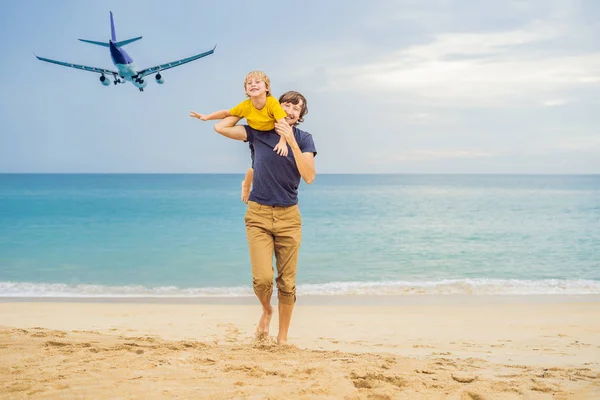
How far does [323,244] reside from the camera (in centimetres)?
1900

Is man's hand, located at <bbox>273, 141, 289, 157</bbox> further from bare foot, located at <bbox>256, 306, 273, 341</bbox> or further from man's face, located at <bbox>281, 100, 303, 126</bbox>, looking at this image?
bare foot, located at <bbox>256, 306, 273, 341</bbox>

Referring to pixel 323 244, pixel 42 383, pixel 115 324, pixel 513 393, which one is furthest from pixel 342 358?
pixel 323 244

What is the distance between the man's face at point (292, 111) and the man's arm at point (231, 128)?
1.07 feet

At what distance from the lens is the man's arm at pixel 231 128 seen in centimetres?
399

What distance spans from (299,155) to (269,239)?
0.68 metres

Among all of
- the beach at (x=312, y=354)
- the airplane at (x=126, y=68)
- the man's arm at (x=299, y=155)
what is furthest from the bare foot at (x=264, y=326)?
the airplane at (x=126, y=68)

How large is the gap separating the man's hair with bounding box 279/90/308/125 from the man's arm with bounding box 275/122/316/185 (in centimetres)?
26

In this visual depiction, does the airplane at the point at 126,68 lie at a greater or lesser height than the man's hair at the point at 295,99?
greater

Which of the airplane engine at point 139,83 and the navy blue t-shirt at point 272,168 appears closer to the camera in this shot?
the navy blue t-shirt at point 272,168

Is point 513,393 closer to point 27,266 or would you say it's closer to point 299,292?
point 299,292

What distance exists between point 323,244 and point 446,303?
10.6m

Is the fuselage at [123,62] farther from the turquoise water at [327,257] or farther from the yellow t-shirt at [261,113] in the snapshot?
the yellow t-shirt at [261,113]

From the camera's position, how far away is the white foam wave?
9.87 metres

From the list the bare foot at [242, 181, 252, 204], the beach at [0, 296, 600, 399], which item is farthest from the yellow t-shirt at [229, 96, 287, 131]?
the beach at [0, 296, 600, 399]
